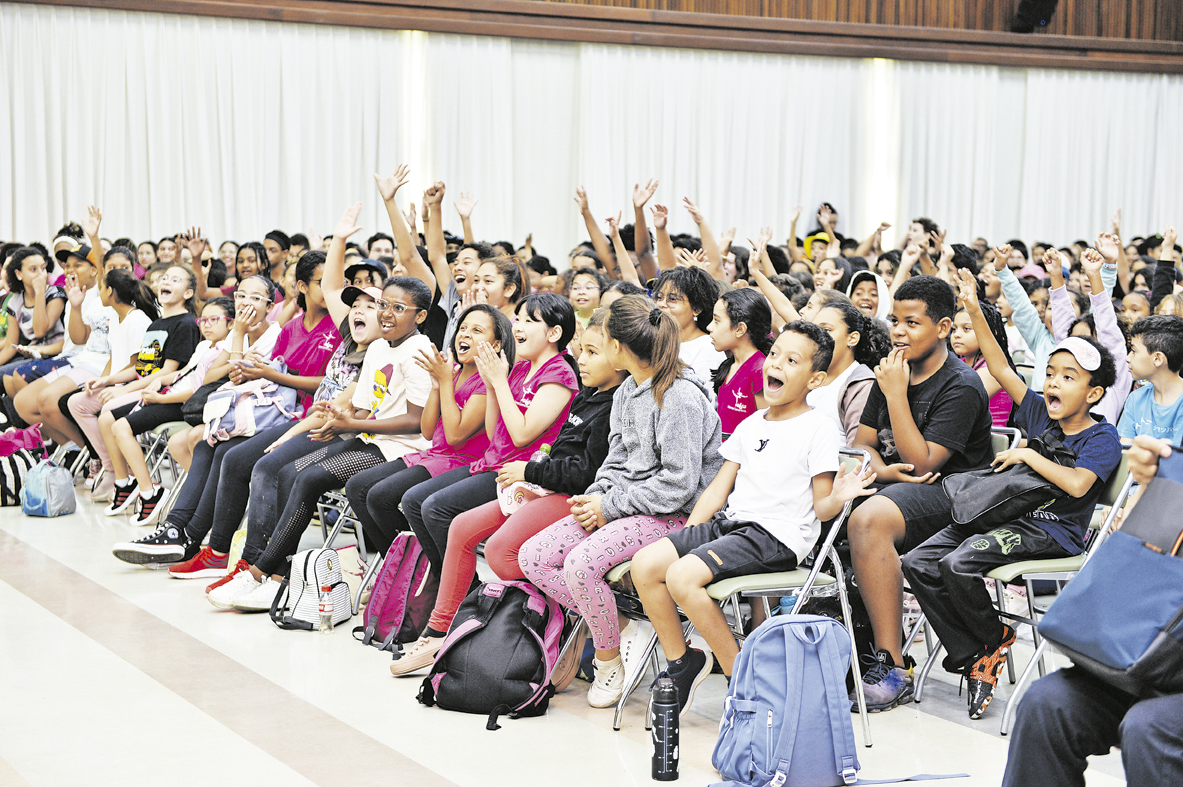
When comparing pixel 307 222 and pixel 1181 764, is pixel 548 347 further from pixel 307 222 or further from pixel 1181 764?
pixel 307 222

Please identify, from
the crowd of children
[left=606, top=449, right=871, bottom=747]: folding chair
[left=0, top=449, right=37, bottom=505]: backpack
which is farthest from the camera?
[left=0, top=449, right=37, bottom=505]: backpack

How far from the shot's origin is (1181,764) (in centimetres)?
211

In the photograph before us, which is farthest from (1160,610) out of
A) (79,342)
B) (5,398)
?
(5,398)

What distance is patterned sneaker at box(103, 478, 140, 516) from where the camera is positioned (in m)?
6.73

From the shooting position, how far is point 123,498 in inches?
270

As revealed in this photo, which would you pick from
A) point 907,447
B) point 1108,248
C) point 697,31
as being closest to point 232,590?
point 907,447

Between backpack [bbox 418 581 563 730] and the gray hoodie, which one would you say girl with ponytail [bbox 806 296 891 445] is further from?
backpack [bbox 418 581 563 730]

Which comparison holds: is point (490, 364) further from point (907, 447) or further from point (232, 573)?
point (232, 573)

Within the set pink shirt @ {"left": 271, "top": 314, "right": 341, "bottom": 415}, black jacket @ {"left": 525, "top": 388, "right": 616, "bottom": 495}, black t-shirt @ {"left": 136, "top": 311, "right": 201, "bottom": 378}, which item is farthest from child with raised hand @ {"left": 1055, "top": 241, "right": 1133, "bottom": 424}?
black t-shirt @ {"left": 136, "top": 311, "right": 201, "bottom": 378}

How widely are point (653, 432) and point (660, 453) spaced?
7 cm

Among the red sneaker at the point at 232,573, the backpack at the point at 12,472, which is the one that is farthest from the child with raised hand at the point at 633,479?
the backpack at the point at 12,472

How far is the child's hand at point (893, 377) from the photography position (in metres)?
3.83

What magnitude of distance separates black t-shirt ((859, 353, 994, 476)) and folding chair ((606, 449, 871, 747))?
0.30m

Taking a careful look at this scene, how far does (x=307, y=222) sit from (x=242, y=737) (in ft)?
31.4
